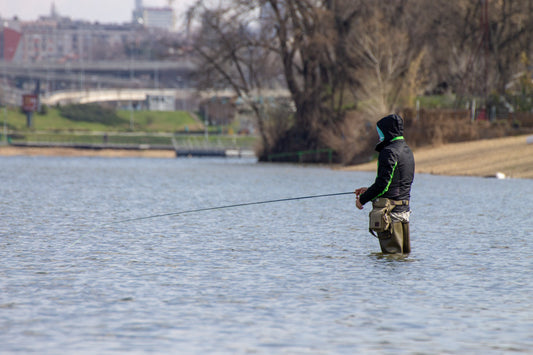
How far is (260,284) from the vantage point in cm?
1104

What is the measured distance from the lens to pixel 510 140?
46406 millimetres

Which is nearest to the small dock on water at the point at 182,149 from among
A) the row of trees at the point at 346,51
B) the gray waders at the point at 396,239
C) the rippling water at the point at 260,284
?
the row of trees at the point at 346,51

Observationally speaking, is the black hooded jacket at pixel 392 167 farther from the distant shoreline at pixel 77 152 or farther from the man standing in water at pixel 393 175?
the distant shoreline at pixel 77 152

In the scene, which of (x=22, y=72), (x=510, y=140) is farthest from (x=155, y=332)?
(x=22, y=72)

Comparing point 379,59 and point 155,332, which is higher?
point 379,59

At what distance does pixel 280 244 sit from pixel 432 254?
98.5 inches

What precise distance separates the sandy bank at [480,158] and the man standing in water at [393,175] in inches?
1021

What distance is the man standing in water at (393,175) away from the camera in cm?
1260

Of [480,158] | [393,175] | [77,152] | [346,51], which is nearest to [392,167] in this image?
[393,175]

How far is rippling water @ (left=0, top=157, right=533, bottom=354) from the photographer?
26.5 ft

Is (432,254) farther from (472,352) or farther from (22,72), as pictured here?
(22,72)

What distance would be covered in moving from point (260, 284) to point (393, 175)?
2695mm

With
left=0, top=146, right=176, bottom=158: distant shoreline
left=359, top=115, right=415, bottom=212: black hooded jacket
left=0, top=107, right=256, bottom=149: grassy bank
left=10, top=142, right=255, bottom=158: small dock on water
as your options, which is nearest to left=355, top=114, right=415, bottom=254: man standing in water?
left=359, top=115, right=415, bottom=212: black hooded jacket

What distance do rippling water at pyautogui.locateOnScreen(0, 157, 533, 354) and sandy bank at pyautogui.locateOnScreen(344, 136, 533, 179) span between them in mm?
19195
